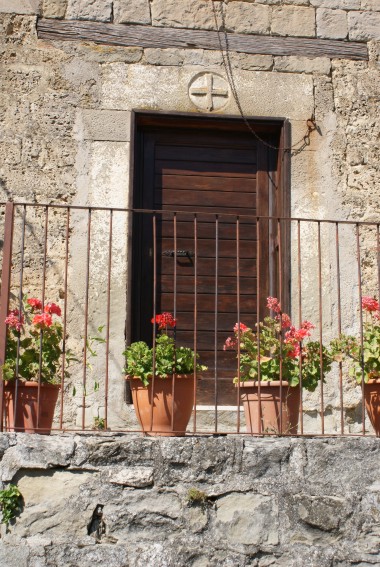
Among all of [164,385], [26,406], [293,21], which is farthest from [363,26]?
[26,406]

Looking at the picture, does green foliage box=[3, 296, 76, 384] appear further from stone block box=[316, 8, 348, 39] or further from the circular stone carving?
stone block box=[316, 8, 348, 39]

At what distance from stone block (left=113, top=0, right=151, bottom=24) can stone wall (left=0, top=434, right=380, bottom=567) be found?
11.2 ft

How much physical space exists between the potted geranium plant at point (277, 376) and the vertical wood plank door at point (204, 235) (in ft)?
3.67

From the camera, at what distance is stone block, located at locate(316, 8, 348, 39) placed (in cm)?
692

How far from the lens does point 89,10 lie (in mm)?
6746

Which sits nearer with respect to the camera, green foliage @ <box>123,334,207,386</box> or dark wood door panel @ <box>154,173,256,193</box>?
green foliage @ <box>123,334,207,386</box>

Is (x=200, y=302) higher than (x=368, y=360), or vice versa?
(x=200, y=302)

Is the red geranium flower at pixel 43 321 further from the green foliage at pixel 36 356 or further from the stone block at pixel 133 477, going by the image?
the stone block at pixel 133 477

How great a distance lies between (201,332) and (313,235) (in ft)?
3.46

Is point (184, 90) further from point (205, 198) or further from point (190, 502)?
point (190, 502)

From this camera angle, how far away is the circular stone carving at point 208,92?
6691 millimetres

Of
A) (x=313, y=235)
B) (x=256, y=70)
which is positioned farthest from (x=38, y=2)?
(x=313, y=235)

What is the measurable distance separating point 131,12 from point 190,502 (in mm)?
3816

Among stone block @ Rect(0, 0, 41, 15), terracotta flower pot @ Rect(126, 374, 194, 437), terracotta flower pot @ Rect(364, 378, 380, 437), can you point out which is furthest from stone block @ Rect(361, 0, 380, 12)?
terracotta flower pot @ Rect(126, 374, 194, 437)
